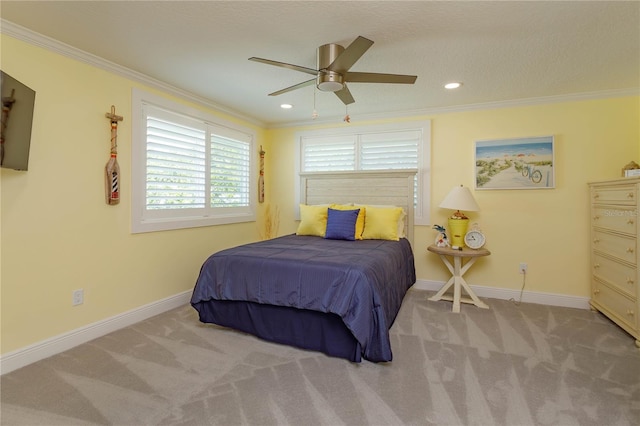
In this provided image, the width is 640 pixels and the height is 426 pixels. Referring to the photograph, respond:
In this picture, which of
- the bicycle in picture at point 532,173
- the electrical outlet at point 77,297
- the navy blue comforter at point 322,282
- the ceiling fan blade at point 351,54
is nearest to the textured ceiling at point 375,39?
the ceiling fan blade at point 351,54

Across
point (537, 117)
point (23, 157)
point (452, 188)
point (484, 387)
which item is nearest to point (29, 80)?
point (23, 157)

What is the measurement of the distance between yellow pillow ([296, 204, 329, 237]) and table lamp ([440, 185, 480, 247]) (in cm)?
137

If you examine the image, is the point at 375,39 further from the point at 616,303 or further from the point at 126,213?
the point at 616,303

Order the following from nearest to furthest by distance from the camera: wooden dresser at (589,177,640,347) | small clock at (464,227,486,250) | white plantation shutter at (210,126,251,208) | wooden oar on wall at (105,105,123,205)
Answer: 1. wooden dresser at (589,177,640,347)
2. wooden oar on wall at (105,105,123,205)
3. small clock at (464,227,486,250)
4. white plantation shutter at (210,126,251,208)

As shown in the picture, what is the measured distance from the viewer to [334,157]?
15.1 ft

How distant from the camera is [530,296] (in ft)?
12.0

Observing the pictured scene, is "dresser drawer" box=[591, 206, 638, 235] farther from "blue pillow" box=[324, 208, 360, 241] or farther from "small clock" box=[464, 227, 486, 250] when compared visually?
"blue pillow" box=[324, 208, 360, 241]

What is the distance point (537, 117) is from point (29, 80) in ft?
15.3

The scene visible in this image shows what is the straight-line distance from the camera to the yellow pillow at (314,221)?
13.0ft

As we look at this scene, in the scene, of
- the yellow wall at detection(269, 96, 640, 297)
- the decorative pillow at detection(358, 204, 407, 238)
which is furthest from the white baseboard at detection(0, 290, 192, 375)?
the yellow wall at detection(269, 96, 640, 297)

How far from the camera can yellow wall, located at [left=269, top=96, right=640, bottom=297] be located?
3.39 meters

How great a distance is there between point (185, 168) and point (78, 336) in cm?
181

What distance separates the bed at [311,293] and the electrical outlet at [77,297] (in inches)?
33.1

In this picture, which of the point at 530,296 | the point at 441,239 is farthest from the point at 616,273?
the point at 441,239
